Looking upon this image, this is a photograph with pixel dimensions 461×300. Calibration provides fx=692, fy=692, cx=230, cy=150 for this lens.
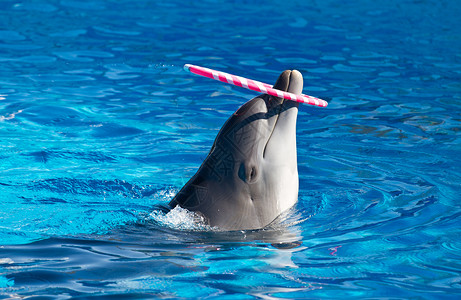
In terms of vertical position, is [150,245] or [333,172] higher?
[333,172]

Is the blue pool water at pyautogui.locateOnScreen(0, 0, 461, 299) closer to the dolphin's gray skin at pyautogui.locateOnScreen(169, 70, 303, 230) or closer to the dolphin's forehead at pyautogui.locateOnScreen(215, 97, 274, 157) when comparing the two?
the dolphin's gray skin at pyautogui.locateOnScreen(169, 70, 303, 230)

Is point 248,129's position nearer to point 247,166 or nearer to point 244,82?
point 247,166

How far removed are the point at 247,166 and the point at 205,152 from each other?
9.89 feet

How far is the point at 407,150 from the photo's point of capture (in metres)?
8.36

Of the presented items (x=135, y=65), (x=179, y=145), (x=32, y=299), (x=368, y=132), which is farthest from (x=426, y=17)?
(x=32, y=299)

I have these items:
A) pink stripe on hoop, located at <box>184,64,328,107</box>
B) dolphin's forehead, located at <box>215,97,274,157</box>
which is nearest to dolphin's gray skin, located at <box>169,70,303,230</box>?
dolphin's forehead, located at <box>215,97,274,157</box>

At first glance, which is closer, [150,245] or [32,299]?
[32,299]

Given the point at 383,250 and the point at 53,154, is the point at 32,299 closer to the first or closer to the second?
the point at 383,250

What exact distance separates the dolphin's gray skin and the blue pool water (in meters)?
0.15

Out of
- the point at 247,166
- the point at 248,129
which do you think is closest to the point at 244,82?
the point at 248,129

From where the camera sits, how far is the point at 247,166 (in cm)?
532

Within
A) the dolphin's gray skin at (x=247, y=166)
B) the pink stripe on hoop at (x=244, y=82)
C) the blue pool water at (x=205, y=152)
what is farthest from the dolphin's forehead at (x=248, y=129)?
the blue pool water at (x=205, y=152)

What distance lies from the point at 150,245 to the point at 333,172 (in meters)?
3.13

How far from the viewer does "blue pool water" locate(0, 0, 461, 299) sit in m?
4.48
